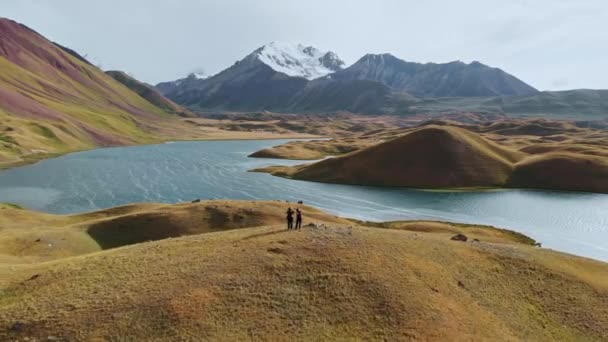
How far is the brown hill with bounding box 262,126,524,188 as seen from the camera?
161 meters

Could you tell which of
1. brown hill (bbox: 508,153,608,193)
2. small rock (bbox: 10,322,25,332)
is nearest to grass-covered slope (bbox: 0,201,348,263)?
small rock (bbox: 10,322,25,332)

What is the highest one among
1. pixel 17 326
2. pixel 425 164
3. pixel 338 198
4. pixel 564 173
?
pixel 425 164

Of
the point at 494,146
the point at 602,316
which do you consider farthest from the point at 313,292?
the point at 494,146

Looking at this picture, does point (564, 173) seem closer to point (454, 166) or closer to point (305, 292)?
point (454, 166)

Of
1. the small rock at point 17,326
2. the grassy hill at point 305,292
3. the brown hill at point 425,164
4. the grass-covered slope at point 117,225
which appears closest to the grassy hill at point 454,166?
the brown hill at point 425,164

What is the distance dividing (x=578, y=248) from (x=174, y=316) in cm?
8185

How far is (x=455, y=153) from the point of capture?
174 metres

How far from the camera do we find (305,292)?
38156 mm

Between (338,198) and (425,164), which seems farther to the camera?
(425,164)

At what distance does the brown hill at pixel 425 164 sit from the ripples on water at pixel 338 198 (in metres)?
9.51

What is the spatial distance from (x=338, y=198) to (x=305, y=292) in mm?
100262

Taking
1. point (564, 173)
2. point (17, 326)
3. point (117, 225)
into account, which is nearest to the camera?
point (17, 326)

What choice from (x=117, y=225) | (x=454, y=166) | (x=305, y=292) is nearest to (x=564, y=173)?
(x=454, y=166)

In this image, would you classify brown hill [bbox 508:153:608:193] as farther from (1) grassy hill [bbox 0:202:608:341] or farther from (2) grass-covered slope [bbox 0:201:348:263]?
(1) grassy hill [bbox 0:202:608:341]
